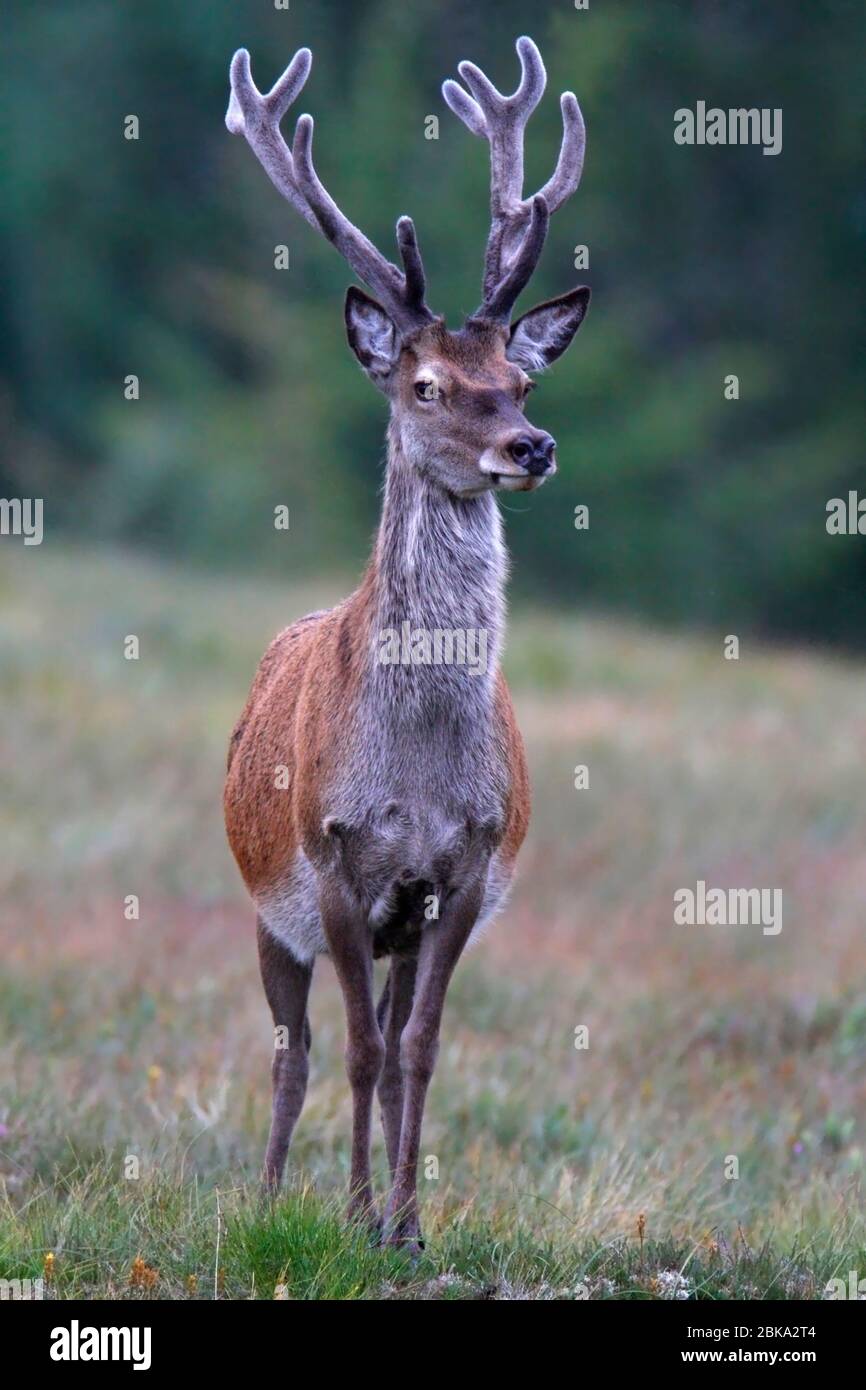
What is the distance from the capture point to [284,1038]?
6.56 metres

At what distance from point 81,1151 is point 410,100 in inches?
1102

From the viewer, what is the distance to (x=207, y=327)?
1455 inches

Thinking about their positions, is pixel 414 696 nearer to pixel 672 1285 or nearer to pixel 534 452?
pixel 534 452

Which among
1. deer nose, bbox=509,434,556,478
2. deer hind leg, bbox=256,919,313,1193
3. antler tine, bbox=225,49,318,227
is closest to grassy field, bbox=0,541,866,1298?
deer hind leg, bbox=256,919,313,1193

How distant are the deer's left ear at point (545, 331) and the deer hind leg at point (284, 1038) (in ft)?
6.06

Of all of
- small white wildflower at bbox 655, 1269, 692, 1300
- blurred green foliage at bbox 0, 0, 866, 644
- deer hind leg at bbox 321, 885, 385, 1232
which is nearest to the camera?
small white wildflower at bbox 655, 1269, 692, 1300

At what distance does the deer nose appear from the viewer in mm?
5516

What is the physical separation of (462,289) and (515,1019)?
68.5 feet

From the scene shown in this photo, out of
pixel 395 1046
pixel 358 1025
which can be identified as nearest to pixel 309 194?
pixel 358 1025

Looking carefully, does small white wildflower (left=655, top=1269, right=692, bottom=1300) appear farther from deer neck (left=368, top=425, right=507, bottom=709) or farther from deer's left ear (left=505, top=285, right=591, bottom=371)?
deer's left ear (left=505, top=285, right=591, bottom=371)

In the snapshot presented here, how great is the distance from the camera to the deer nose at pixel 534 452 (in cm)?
552

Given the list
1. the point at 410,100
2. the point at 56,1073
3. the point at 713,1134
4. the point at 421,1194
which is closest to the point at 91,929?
the point at 56,1073

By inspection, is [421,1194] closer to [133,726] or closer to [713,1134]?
[713,1134]

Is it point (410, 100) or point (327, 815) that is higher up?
point (410, 100)
